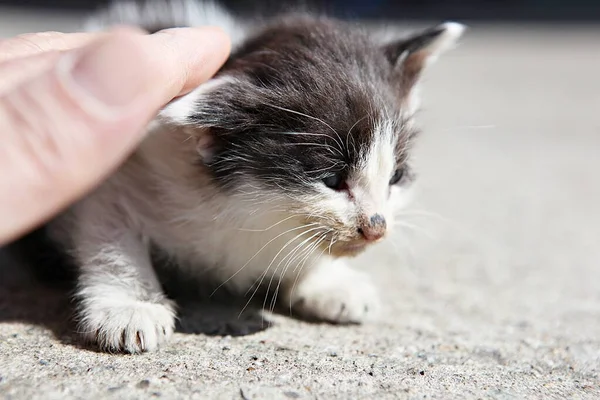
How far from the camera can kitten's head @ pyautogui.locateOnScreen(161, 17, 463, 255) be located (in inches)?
70.2

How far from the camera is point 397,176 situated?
6.54 ft

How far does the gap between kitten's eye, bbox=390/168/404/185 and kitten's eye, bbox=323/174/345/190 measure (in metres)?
0.21

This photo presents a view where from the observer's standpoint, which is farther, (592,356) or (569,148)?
(569,148)

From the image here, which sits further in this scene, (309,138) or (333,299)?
(333,299)

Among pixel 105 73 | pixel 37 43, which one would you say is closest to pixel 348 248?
pixel 105 73

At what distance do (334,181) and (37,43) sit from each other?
36.9 inches

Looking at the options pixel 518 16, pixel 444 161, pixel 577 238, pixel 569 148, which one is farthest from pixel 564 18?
A: pixel 577 238

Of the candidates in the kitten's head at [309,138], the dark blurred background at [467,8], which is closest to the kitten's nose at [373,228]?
the kitten's head at [309,138]

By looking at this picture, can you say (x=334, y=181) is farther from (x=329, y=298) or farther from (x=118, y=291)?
(x=118, y=291)

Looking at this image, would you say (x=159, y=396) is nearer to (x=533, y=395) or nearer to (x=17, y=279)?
(x=533, y=395)

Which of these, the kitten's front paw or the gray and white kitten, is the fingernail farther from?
the kitten's front paw

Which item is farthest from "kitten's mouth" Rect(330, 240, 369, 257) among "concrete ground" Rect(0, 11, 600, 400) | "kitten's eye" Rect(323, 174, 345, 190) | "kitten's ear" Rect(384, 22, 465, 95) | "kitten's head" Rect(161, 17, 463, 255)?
"kitten's ear" Rect(384, 22, 465, 95)

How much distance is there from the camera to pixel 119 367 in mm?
1596

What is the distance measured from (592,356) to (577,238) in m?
1.28
